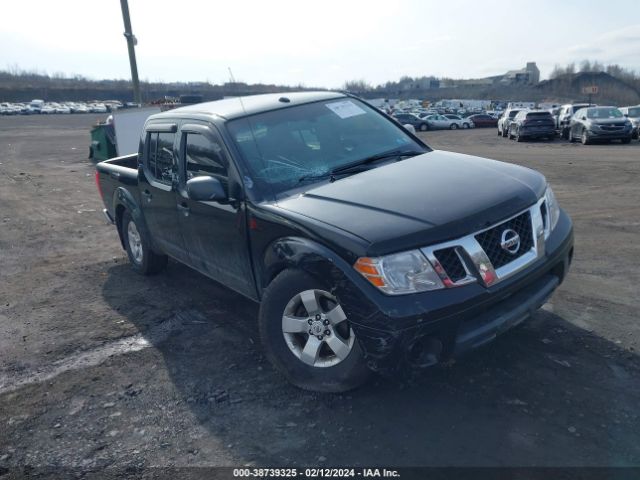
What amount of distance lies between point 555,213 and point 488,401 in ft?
4.93

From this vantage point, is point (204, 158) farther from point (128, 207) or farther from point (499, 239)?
point (499, 239)

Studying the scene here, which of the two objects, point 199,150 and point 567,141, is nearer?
point 199,150

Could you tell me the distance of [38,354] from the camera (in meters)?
4.58

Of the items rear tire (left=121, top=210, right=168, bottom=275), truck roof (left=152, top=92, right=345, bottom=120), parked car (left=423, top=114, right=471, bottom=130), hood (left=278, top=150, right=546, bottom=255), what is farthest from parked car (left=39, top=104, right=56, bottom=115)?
hood (left=278, top=150, right=546, bottom=255)

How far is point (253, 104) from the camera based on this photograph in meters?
4.75

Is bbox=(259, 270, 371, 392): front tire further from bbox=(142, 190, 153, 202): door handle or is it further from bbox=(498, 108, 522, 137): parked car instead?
bbox=(498, 108, 522, 137): parked car

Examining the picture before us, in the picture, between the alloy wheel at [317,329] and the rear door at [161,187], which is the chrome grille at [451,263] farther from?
the rear door at [161,187]

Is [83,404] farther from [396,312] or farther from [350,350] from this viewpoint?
[396,312]

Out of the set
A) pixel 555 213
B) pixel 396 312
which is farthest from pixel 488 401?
pixel 555 213

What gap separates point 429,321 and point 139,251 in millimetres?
4239

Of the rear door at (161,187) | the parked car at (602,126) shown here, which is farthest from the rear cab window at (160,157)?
the parked car at (602,126)

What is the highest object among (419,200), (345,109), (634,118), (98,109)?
(345,109)

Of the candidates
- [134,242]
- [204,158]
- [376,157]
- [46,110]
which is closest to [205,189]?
[204,158]

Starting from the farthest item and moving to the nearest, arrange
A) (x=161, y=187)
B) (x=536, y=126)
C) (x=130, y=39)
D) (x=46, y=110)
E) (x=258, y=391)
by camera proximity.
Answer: (x=46, y=110) → (x=536, y=126) → (x=130, y=39) → (x=161, y=187) → (x=258, y=391)
